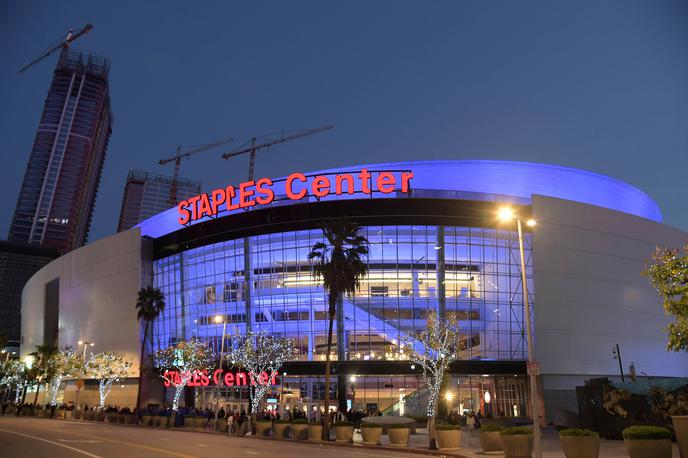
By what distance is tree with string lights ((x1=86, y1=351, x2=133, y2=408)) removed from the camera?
3174 inches

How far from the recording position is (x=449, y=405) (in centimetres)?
6681

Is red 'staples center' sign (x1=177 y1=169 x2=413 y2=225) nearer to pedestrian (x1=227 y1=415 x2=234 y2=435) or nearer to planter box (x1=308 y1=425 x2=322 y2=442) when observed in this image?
pedestrian (x1=227 y1=415 x2=234 y2=435)

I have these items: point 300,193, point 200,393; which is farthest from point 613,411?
point 200,393

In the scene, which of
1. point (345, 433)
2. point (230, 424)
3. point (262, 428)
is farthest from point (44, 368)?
point (345, 433)

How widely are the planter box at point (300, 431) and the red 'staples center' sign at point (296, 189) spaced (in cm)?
2884

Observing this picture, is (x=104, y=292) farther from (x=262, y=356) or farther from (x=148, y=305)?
(x=262, y=356)

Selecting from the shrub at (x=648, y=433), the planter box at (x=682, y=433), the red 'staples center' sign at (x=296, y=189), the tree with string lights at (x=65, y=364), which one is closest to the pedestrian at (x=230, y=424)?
the red 'staples center' sign at (x=296, y=189)

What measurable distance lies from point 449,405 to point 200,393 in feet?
116

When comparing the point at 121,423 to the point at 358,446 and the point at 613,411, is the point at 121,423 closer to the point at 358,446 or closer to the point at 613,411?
the point at 358,446

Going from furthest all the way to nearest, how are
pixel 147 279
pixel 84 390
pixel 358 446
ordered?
pixel 84 390 < pixel 147 279 < pixel 358 446

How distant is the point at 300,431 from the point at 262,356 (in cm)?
1906

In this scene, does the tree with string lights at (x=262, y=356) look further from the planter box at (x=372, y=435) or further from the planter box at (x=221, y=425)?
the planter box at (x=372, y=435)

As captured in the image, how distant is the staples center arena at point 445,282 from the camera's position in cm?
6712

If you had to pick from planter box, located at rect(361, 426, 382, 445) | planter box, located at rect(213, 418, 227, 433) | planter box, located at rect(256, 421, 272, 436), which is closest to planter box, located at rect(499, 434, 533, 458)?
planter box, located at rect(361, 426, 382, 445)
